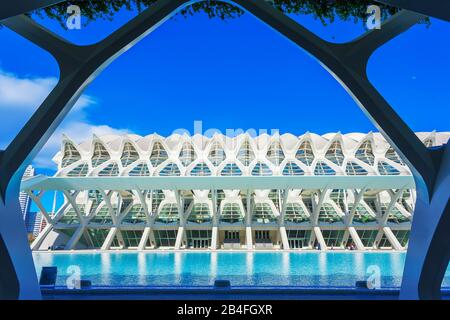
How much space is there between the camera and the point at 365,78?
4.14m

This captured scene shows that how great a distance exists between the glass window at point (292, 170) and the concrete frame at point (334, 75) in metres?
24.7

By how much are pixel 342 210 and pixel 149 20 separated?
2855cm

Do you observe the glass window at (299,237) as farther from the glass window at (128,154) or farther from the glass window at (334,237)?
the glass window at (128,154)

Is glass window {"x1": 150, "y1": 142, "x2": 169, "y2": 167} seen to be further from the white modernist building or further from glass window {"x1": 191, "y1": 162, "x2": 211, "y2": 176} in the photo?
glass window {"x1": 191, "y1": 162, "x2": 211, "y2": 176}

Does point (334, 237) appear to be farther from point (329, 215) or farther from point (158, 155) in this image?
point (158, 155)

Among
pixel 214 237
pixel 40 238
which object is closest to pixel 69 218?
pixel 40 238

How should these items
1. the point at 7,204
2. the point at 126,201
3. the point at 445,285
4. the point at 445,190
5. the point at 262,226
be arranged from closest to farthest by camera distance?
the point at 445,190
the point at 7,204
the point at 445,285
the point at 262,226
the point at 126,201

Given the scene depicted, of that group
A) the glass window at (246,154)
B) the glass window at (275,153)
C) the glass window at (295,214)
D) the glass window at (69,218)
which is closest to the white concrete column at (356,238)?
the glass window at (295,214)

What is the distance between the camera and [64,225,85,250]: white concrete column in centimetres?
2444

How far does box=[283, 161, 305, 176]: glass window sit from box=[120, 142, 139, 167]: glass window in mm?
14574

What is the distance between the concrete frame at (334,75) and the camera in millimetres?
3750

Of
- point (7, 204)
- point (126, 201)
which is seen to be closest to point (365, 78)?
point (7, 204)
